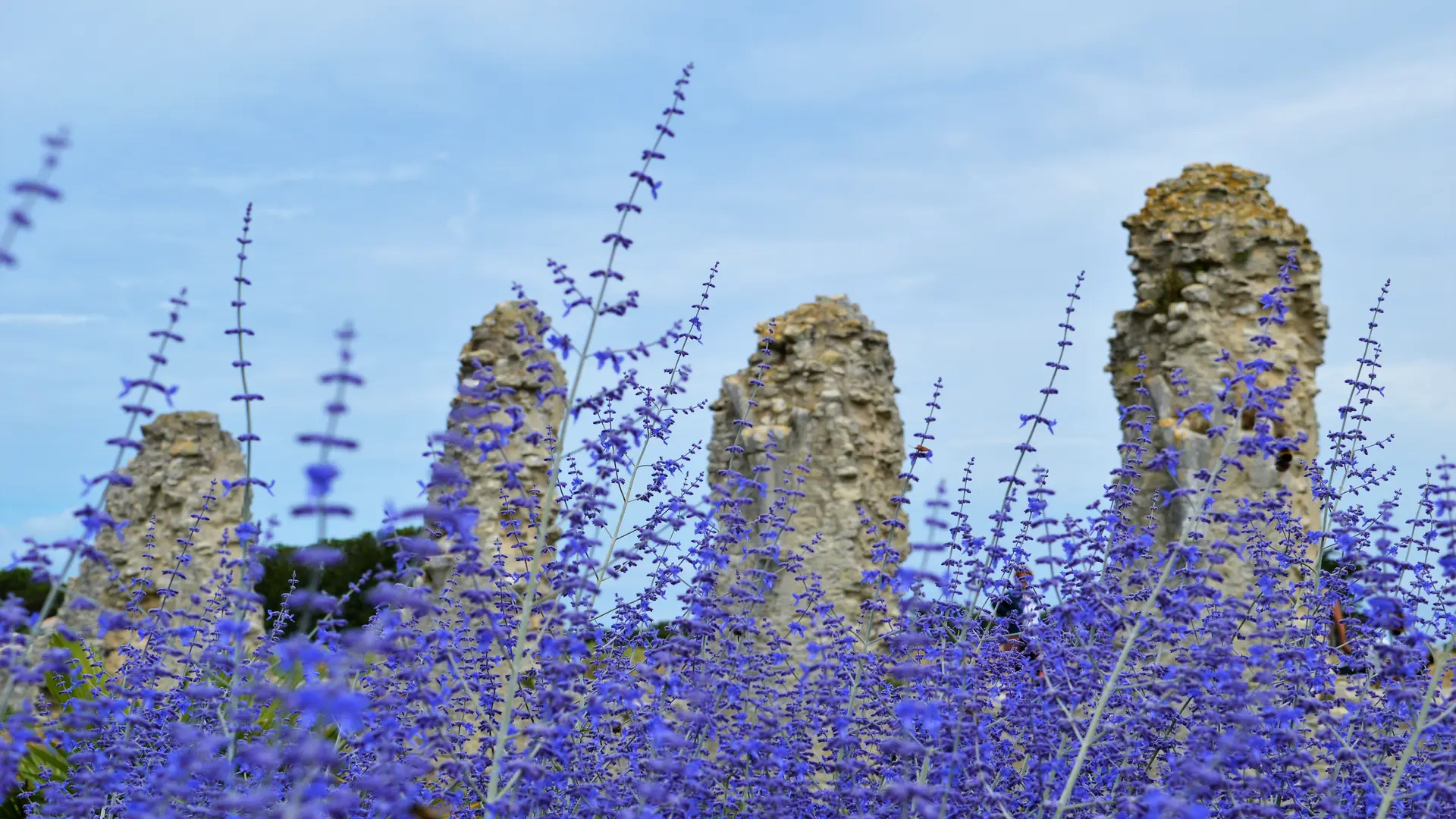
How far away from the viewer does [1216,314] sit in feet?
39.3

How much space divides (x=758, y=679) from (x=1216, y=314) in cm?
860

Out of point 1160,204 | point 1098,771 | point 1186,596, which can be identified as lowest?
point 1098,771

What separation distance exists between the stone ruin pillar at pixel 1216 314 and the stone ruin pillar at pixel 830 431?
8.57 feet

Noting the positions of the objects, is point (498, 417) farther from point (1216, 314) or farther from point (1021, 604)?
point (1021, 604)

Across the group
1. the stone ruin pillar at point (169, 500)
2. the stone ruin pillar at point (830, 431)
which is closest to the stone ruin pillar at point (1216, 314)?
the stone ruin pillar at point (830, 431)

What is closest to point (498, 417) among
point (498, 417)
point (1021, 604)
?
point (498, 417)

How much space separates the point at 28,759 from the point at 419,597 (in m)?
6.08

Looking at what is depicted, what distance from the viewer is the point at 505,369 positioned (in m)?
14.0

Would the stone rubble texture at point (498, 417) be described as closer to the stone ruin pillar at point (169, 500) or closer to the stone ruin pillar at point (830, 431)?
the stone ruin pillar at point (830, 431)

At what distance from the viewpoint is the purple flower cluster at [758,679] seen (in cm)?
358

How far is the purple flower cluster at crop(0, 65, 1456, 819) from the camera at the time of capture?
358 centimetres

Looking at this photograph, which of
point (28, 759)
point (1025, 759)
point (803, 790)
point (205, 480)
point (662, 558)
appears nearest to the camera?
point (803, 790)

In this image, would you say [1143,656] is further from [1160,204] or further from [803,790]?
[1160,204]

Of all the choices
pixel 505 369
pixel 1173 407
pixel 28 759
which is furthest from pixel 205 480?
pixel 1173 407
